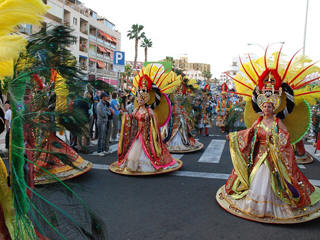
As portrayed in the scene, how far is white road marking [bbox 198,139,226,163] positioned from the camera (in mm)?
7516

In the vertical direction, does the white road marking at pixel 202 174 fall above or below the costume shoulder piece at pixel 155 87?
below

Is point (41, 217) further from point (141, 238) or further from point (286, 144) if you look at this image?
point (286, 144)

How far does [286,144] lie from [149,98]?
321 cm

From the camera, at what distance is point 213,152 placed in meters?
8.50

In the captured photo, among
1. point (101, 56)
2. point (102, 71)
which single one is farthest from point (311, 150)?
point (101, 56)

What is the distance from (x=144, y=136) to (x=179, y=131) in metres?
2.91

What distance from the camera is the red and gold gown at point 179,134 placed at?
28.1 ft

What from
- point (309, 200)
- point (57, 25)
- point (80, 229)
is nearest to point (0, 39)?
point (57, 25)

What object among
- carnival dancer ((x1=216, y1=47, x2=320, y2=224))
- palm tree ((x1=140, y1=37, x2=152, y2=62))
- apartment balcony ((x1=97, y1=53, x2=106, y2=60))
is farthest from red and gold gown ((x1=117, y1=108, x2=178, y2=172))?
palm tree ((x1=140, y1=37, x2=152, y2=62))

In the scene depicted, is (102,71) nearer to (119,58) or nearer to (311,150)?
(119,58)

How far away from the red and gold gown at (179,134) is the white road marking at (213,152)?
0.41m

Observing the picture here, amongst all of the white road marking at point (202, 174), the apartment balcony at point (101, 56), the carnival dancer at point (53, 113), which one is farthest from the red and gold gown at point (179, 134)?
the apartment balcony at point (101, 56)

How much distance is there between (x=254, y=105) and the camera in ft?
13.9

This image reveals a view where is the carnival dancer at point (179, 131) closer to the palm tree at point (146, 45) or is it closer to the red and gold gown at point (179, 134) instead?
the red and gold gown at point (179, 134)
